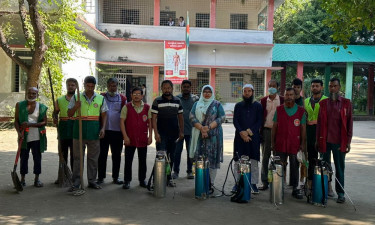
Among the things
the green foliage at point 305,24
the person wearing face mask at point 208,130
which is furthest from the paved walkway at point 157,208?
the green foliage at point 305,24

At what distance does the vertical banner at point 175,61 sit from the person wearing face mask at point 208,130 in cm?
1314

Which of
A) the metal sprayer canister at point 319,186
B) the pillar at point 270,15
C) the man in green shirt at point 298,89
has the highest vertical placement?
the pillar at point 270,15

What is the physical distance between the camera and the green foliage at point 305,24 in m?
27.8

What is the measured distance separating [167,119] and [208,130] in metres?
0.80

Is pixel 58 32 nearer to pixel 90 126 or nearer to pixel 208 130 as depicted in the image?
pixel 90 126

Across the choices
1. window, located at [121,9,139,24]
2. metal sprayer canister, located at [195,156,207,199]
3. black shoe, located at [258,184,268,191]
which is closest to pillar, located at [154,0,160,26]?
window, located at [121,9,139,24]

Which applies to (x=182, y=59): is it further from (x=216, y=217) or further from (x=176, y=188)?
(x=216, y=217)

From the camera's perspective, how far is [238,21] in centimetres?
2228

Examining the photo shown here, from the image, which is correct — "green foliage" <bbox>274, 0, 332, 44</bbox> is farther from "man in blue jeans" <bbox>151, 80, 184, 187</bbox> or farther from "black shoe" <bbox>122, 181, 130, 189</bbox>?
"black shoe" <bbox>122, 181, 130, 189</bbox>

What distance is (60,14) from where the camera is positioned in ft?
41.3

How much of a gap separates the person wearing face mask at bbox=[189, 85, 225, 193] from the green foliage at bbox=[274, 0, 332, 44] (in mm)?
23039

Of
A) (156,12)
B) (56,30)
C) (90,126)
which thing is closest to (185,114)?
(90,126)

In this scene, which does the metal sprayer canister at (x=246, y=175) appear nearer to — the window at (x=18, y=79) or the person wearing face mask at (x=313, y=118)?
the person wearing face mask at (x=313, y=118)

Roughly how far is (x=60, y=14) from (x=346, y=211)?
→ 36.2ft
